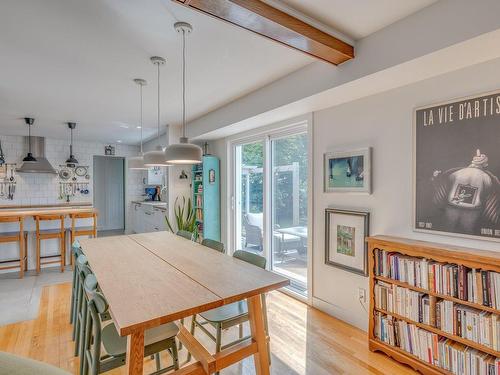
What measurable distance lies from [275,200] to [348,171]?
4.40 ft

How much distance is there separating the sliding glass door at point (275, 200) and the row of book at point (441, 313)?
1.26 metres

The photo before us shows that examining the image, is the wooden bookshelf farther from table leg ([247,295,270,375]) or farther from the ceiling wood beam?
the ceiling wood beam

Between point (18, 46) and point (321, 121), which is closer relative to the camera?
point (18, 46)

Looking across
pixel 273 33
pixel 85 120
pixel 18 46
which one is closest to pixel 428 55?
pixel 273 33

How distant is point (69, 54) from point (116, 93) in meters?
1.00

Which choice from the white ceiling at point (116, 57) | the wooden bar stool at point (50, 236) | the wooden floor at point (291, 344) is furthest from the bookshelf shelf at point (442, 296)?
the wooden bar stool at point (50, 236)

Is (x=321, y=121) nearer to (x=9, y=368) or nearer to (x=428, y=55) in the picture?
(x=428, y=55)

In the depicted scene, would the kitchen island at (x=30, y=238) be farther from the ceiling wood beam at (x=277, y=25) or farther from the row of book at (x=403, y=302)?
the row of book at (x=403, y=302)

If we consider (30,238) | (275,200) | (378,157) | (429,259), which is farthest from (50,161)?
(429,259)

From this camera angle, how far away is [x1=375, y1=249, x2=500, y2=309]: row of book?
5.62ft

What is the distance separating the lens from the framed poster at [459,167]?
184 centimetres

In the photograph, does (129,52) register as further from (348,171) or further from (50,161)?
(50,161)

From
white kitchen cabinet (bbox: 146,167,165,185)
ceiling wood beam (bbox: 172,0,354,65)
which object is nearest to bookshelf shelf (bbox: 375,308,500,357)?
ceiling wood beam (bbox: 172,0,354,65)

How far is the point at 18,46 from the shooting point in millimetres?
2160
